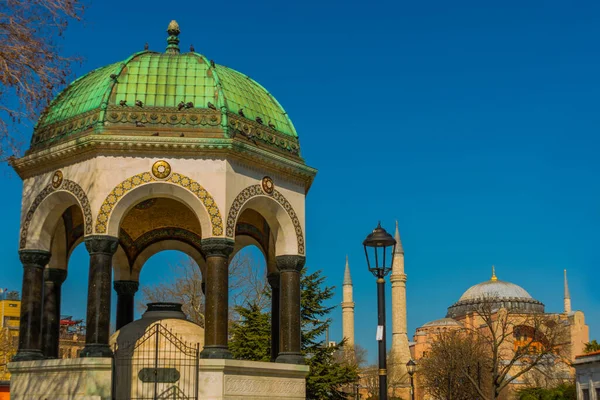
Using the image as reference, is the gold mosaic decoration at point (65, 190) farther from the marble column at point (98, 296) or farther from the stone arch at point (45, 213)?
the marble column at point (98, 296)

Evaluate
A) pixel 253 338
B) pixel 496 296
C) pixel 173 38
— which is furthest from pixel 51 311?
pixel 496 296

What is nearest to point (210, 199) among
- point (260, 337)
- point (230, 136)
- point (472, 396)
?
point (230, 136)

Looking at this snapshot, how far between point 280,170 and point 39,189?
4.75 m

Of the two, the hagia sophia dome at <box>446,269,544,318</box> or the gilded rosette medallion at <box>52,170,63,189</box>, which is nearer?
the gilded rosette medallion at <box>52,170,63,189</box>

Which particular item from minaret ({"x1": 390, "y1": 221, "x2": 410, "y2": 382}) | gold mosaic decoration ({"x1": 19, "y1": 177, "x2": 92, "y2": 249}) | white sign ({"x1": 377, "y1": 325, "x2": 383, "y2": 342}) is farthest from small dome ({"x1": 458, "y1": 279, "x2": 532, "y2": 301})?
white sign ({"x1": 377, "y1": 325, "x2": 383, "y2": 342})

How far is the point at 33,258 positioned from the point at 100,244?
2.06 meters

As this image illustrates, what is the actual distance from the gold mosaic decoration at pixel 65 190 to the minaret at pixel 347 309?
3062 inches

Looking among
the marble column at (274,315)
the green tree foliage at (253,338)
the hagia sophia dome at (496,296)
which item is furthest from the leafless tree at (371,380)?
the marble column at (274,315)

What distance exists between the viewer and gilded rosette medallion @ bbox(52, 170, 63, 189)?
1539 cm

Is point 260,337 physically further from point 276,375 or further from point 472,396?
point 472,396

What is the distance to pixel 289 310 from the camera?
1603 centimetres

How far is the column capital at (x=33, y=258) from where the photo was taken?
15719mm

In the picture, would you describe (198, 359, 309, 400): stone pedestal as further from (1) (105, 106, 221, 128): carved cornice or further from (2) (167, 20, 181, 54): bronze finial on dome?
(2) (167, 20, 181, 54): bronze finial on dome

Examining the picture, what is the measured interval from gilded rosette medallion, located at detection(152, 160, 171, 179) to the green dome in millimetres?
809
